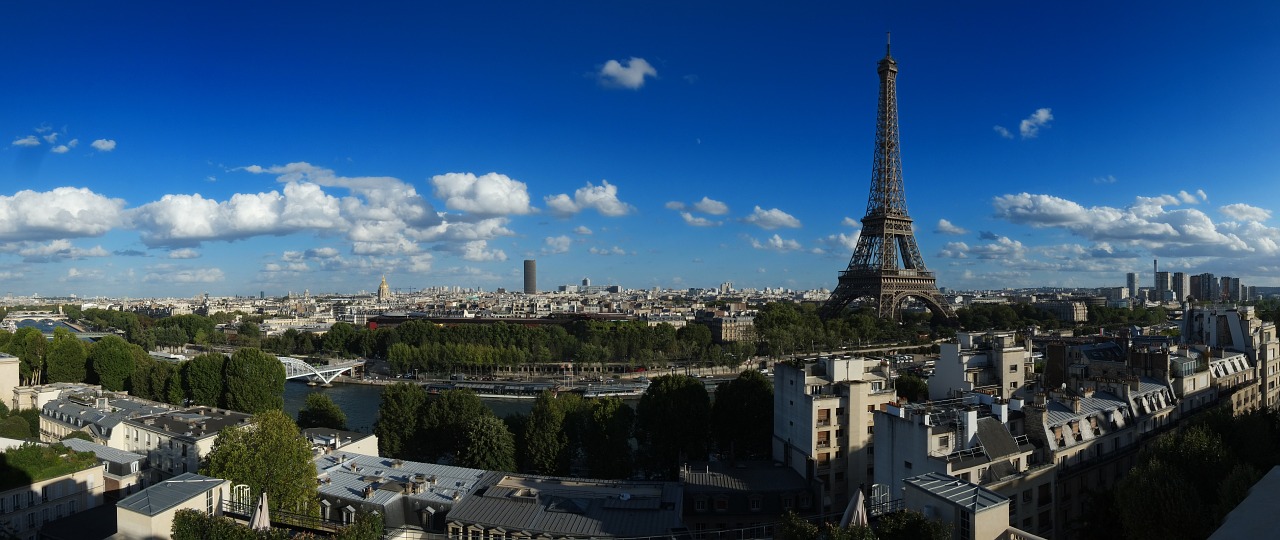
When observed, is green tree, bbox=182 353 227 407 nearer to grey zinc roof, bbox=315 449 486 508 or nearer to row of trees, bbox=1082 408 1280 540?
grey zinc roof, bbox=315 449 486 508

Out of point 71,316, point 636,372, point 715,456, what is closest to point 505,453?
point 715,456

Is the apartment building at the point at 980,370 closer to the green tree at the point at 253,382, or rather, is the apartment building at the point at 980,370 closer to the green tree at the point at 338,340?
the green tree at the point at 253,382

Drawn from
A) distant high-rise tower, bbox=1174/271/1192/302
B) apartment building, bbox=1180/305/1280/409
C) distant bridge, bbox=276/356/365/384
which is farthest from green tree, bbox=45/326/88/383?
distant high-rise tower, bbox=1174/271/1192/302

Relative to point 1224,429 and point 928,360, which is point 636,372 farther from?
point 1224,429

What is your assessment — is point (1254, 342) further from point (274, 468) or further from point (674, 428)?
point (274, 468)

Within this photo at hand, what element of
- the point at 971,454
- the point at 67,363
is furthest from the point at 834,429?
the point at 67,363
